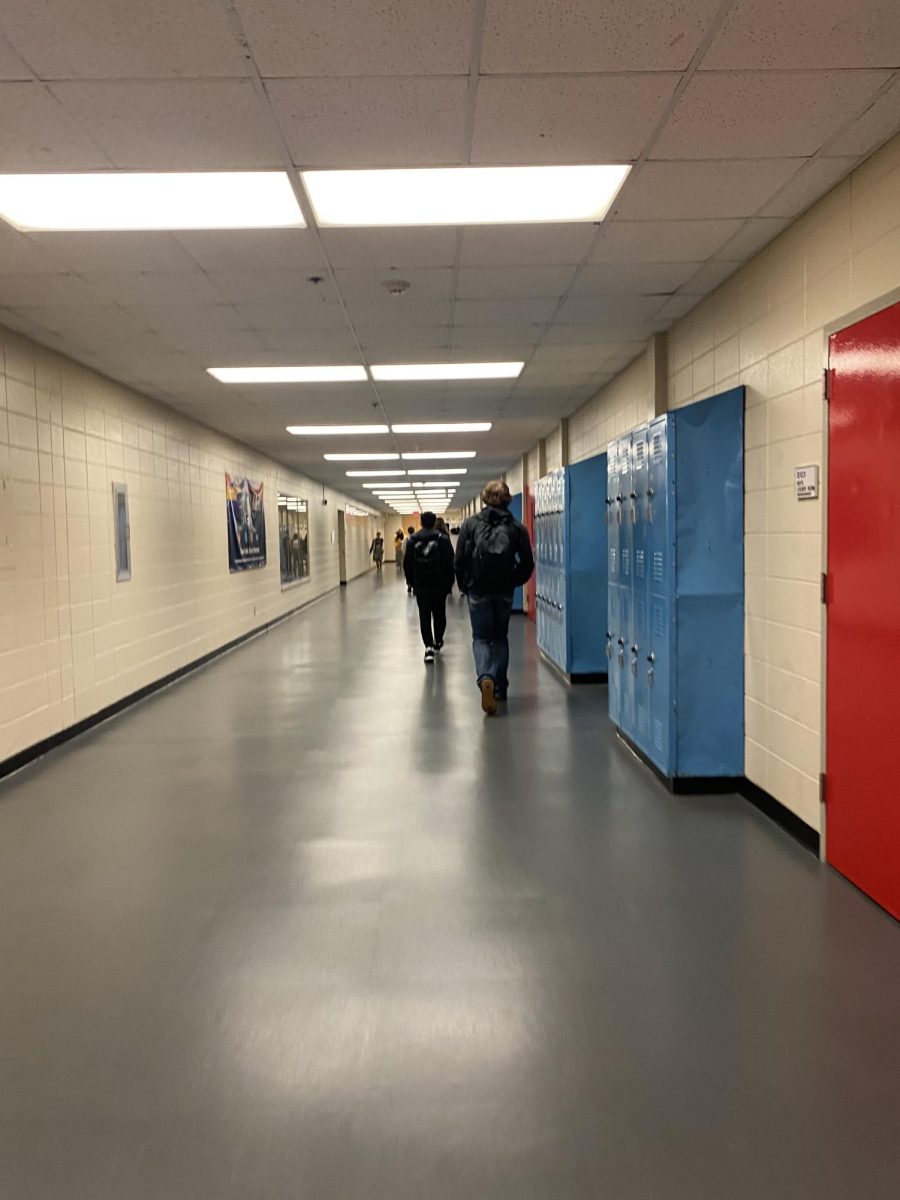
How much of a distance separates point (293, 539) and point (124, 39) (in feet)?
42.6

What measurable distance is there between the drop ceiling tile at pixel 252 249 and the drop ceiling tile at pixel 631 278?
1.39 meters

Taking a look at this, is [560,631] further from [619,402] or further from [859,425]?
[859,425]

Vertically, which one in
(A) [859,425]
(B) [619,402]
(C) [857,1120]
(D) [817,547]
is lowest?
(C) [857,1120]

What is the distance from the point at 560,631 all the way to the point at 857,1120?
19.8 feet

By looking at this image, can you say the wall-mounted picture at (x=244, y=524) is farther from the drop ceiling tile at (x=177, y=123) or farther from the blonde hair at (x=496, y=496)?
the drop ceiling tile at (x=177, y=123)

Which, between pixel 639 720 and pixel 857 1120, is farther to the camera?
pixel 639 720

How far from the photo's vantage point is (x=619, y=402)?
691 cm

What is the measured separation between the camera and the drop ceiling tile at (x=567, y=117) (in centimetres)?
Answer: 247

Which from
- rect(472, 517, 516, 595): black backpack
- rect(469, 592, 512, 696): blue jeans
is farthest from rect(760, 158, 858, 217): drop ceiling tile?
rect(469, 592, 512, 696): blue jeans

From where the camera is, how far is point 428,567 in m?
8.95

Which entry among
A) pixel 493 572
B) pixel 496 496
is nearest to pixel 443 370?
pixel 496 496

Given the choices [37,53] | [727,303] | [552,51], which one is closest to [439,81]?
[552,51]

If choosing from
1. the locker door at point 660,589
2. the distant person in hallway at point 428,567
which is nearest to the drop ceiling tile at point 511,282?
the locker door at point 660,589

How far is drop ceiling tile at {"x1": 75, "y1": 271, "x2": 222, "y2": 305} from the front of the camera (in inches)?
161
